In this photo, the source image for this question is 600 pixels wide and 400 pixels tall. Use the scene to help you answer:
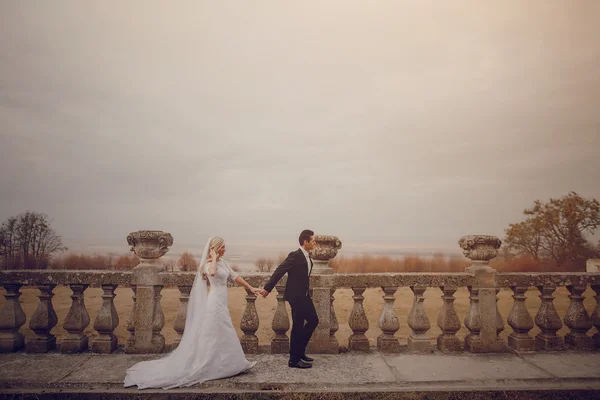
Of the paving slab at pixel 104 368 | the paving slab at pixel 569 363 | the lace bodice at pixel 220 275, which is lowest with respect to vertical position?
the paving slab at pixel 569 363

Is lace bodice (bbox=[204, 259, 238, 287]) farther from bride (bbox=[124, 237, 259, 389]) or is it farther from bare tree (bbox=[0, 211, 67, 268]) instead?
bare tree (bbox=[0, 211, 67, 268])

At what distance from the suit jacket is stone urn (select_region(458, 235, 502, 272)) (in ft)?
9.11

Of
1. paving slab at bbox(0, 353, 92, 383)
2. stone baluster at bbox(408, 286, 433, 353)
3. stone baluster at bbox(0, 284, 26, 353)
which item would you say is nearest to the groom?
stone baluster at bbox(408, 286, 433, 353)

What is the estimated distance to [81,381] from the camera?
4656 mm

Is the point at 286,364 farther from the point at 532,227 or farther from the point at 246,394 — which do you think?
the point at 532,227

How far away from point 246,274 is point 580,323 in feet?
17.7

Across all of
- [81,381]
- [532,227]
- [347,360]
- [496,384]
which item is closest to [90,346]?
[81,381]

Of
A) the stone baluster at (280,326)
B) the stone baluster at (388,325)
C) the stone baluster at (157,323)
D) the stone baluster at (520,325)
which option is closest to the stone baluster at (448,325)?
the stone baluster at (388,325)

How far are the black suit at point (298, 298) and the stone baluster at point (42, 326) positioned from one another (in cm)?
355

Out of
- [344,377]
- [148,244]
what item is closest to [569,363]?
[344,377]

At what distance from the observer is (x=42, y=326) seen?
5.71m

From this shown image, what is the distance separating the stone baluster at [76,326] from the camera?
570 cm

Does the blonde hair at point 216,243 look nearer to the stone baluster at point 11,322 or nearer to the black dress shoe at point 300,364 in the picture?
the black dress shoe at point 300,364

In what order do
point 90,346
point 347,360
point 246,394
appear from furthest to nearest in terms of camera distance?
point 90,346
point 347,360
point 246,394
